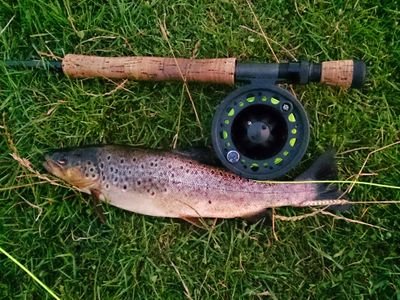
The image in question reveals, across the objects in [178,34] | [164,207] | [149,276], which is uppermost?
[178,34]

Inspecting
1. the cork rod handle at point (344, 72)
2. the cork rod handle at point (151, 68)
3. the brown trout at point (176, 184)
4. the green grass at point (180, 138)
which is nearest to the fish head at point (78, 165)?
the brown trout at point (176, 184)

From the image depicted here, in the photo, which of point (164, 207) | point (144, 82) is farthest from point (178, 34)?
point (164, 207)

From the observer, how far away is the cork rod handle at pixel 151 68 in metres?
3.16

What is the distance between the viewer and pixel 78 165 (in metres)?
3.21

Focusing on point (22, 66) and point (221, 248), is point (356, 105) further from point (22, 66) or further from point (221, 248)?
point (22, 66)

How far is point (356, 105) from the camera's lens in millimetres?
3340

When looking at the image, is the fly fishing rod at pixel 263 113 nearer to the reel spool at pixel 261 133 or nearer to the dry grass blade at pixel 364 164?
the reel spool at pixel 261 133

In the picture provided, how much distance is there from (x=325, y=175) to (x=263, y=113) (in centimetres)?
38

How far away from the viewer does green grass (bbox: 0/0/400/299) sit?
3.29 meters

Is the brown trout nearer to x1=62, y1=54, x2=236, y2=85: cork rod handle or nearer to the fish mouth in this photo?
the fish mouth

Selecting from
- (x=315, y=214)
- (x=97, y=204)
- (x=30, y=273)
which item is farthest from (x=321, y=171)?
(x=30, y=273)

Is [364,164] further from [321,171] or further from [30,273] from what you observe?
[30,273]

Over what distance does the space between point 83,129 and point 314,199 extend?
105cm

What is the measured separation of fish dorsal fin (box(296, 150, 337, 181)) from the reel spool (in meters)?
0.14
